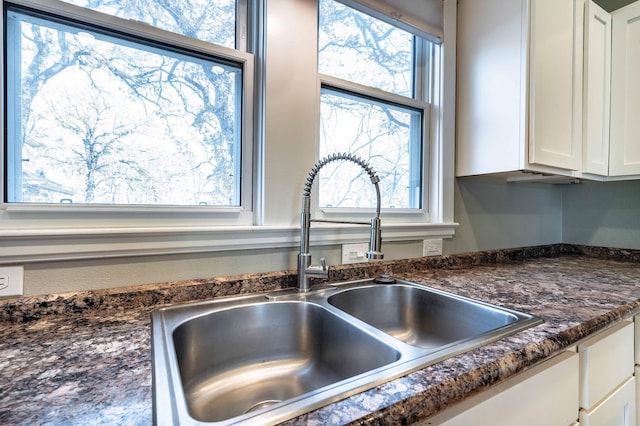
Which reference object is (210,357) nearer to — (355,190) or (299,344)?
(299,344)

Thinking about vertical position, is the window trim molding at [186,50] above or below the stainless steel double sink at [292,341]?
above

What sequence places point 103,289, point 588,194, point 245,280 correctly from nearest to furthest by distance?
1. point 103,289
2. point 245,280
3. point 588,194

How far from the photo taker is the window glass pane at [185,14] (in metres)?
0.89

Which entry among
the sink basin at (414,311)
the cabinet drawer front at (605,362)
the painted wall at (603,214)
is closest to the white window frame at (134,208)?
the sink basin at (414,311)

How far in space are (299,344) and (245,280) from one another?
257 mm

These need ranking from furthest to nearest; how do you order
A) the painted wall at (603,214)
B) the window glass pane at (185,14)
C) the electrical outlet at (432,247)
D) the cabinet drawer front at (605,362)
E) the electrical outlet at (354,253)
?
the painted wall at (603,214)
the electrical outlet at (432,247)
the electrical outlet at (354,253)
the window glass pane at (185,14)
the cabinet drawer front at (605,362)

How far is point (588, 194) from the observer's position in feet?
6.23

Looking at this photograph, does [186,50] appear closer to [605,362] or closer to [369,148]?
[369,148]

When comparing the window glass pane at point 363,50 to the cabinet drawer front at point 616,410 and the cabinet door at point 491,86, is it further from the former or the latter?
the cabinet drawer front at point 616,410

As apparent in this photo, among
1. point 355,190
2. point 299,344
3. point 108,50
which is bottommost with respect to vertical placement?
point 299,344

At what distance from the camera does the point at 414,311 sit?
3.44ft

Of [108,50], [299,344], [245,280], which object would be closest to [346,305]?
[299,344]

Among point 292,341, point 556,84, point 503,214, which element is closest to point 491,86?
point 556,84

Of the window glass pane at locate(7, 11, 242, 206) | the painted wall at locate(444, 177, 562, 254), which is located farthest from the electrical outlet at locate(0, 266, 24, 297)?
the painted wall at locate(444, 177, 562, 254)
